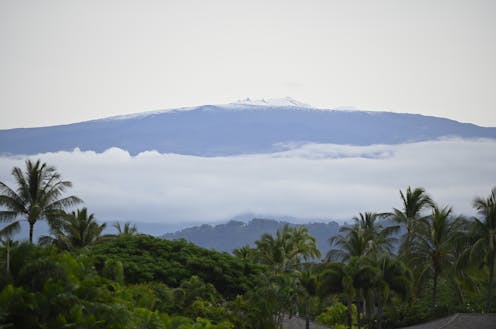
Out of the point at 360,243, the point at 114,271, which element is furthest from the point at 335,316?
the point at 114,271

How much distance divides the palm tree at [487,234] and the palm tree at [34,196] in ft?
90.3

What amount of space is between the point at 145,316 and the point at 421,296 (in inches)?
1498

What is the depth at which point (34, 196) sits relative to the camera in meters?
47.5

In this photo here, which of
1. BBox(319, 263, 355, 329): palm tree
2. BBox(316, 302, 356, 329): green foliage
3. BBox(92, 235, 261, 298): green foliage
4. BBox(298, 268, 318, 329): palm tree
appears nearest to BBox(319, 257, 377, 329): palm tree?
BBox(319, 263, 355, 329): palm tree

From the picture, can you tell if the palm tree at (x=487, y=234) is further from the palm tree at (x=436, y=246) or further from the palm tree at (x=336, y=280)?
the palm tree at (x=336, y=280)

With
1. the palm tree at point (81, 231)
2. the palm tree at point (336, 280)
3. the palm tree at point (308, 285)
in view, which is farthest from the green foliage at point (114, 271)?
the palm tree at point (308, 285)

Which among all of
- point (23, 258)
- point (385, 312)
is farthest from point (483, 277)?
point (23, 258)

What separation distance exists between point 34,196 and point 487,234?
99.2 ft

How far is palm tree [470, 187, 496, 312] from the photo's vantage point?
4716cm

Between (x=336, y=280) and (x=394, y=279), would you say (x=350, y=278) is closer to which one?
(x=336, y=280)

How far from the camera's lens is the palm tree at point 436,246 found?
51.3 metres

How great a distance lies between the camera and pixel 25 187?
47406 millimetres

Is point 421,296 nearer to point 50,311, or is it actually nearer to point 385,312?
point 385,312

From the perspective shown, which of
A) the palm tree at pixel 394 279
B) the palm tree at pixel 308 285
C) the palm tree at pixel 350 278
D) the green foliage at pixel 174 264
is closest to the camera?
the palm tree at pixel 350 278
